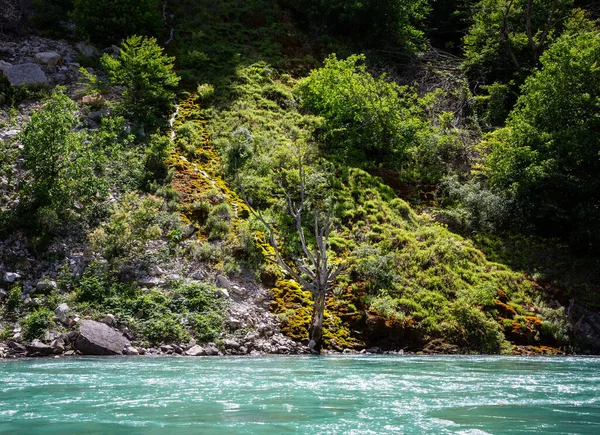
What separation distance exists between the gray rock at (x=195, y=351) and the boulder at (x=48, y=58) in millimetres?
14508

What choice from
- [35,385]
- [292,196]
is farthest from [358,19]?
[35,385]

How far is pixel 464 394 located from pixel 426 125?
16286 mm

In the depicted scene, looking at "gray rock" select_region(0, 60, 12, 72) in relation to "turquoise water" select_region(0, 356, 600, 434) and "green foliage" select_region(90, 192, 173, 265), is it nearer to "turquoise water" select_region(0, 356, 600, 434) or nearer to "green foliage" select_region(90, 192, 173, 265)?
"green foliage" select_region(90, 192, 173, 265)

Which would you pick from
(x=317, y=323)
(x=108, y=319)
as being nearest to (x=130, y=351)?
(x=108, y=319)

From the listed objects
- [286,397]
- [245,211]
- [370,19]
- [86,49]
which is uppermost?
[370,19]

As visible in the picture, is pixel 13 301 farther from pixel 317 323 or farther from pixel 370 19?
pixel 370 19

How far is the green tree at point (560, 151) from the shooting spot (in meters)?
17.9

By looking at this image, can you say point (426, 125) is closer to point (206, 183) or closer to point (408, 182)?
point (408, 182)

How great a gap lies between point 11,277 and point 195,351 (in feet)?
14.8

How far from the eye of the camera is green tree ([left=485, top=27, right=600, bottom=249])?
58.8ft

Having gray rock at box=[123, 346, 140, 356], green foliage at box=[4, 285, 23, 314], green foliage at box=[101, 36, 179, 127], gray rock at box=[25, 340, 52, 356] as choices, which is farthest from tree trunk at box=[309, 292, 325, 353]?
green foliage at box=[101, 36, 179, 127]

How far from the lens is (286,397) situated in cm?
675

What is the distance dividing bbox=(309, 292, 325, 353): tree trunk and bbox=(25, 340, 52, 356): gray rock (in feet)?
18.6

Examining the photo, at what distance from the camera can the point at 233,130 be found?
2038 centimetres
